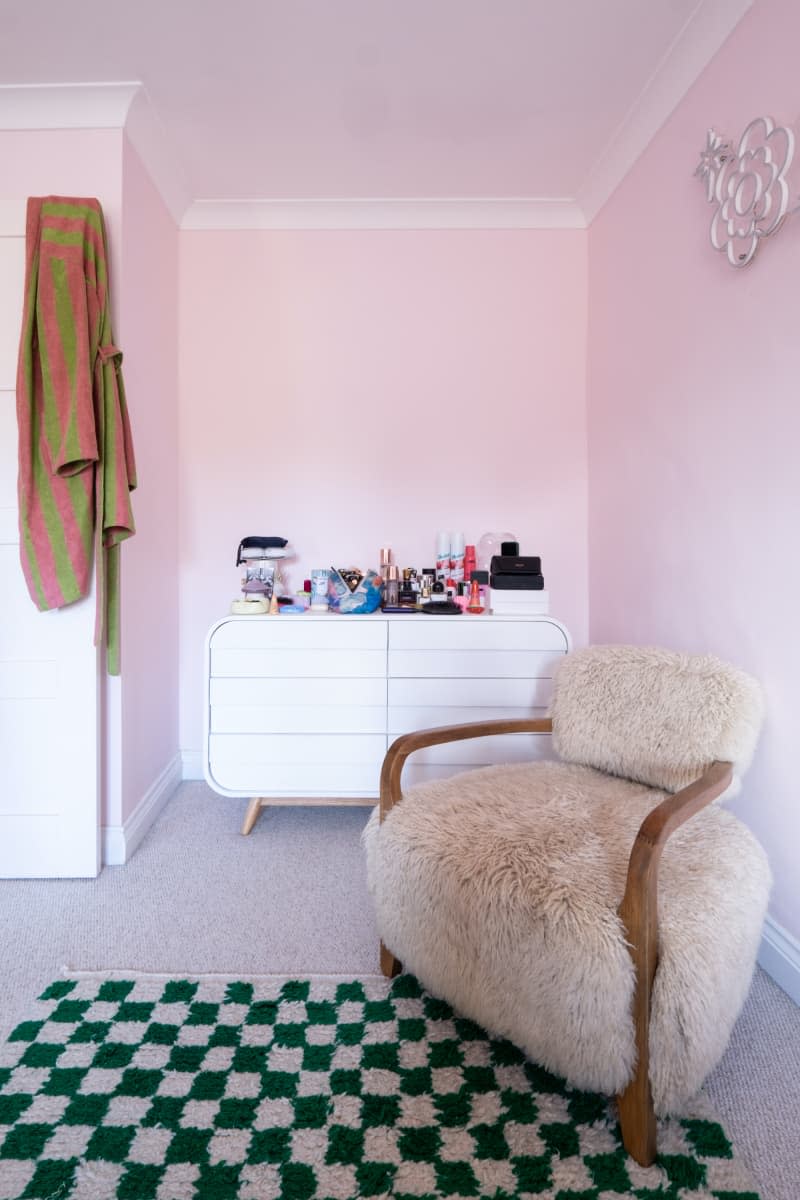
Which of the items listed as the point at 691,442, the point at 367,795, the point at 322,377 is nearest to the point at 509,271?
the point at 322,377

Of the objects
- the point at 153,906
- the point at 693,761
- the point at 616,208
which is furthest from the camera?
the point at 616,208

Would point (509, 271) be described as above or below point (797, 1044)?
above

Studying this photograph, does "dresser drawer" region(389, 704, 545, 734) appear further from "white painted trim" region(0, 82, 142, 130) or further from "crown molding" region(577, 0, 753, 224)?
"white painted trim" region(0, 82, 142, 130)

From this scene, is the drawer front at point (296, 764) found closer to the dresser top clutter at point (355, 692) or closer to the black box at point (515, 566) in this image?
the dresser top clutter at point (355, 692)

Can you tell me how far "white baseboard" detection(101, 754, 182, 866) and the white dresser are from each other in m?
0.32

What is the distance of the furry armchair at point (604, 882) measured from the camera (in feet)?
3.89

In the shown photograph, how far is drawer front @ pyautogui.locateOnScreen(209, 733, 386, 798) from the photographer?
8.28ft

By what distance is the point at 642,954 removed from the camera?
1170 millimetres

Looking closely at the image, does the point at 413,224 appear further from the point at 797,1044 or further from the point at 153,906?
the point at 797,1044

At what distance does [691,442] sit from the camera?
2207mm

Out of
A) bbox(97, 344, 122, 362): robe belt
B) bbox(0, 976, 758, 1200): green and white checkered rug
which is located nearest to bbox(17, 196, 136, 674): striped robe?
bbox(97, 344, 122, 362): robe belt

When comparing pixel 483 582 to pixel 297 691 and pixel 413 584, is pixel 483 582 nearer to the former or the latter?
pixel 413 584

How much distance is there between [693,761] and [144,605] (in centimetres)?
202

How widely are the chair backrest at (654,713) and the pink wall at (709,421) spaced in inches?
7.7
